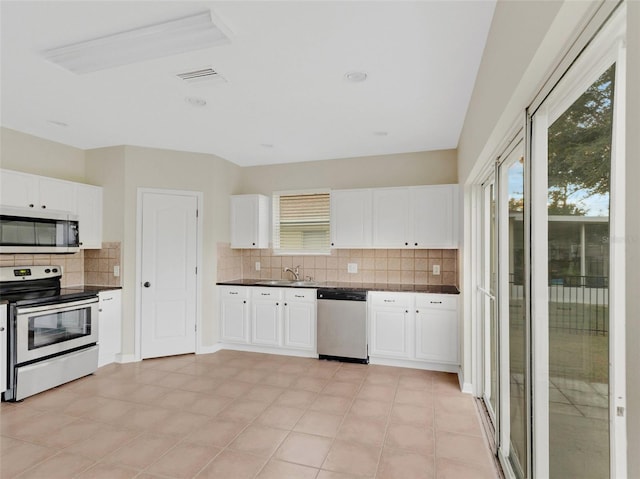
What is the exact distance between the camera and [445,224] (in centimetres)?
420

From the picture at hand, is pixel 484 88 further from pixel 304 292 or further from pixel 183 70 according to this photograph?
pixel 304 292

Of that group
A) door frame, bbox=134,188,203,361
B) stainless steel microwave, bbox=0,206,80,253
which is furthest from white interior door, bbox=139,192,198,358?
stainless steel microwave, bbox=0,206,80,253

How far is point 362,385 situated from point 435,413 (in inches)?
31.7

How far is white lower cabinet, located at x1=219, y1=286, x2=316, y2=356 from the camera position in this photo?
175 inches

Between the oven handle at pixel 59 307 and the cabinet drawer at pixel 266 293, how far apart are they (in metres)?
1.81

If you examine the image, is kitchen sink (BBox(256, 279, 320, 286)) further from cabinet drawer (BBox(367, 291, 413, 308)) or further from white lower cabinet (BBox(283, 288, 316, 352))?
cabinet drawer (BBox(367, 291, 413, 308))

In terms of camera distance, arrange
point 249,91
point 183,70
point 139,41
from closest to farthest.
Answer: point 139,41 < point 183,70 < point 249,91

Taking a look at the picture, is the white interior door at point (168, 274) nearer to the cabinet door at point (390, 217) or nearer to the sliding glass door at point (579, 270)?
the cabinet door at point (390, 217)

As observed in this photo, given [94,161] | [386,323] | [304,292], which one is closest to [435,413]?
[386,323]

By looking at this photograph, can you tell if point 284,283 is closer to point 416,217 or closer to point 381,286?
point 381,286

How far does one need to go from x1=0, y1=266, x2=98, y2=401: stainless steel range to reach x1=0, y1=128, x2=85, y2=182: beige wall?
114 cm

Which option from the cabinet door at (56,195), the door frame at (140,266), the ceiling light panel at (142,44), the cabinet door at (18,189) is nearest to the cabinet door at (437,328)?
the door frame at (140,266)

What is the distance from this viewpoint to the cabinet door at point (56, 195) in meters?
3.79

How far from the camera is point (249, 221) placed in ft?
16.4
